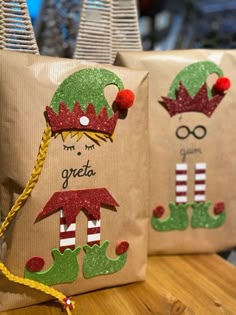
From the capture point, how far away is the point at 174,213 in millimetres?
804

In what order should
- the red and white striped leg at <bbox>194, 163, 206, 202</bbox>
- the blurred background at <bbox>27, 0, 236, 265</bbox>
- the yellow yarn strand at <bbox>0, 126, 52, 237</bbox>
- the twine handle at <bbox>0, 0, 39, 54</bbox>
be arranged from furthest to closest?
the blurred background at <bbox>27, 0, 236, 265</bbox> → the red and white striped leg at <bbox>194, 163, 206, 202</bbox> → the twine handle at <bbox>0, 0, 39, 54</bbox> → the yellow yarn strand at <bbox>0, 126, 52, 237</bbox>

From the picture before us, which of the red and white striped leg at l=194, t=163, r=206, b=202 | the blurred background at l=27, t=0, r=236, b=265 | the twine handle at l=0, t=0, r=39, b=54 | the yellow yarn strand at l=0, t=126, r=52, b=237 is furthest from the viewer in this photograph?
the blurred background at l=27, t=0, r=236, b=265

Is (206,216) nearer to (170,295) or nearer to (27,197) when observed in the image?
(170,295)

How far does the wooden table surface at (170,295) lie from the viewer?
634 mm

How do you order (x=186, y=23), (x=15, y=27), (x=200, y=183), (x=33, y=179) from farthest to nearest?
(x=186, y=23), (x=200, y=183), (x=15, y=27), (x=33, y=179)

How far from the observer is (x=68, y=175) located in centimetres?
63

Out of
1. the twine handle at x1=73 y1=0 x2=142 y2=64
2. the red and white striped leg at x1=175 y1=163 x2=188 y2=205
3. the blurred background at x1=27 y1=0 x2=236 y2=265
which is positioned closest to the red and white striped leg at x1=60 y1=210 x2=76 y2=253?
the red and white striped leg at x1=175 y1=163 x2=188 y2=205

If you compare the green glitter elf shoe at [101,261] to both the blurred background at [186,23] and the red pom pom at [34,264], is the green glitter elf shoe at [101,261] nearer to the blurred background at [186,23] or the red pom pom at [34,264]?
the red pom pom at [34,264]

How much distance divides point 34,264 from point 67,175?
0.47ft

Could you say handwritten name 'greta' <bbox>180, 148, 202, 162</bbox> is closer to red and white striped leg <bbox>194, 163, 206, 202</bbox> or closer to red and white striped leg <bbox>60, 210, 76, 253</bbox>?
red and white striped leg <bbox>194, 163, 206, 202</bbox>

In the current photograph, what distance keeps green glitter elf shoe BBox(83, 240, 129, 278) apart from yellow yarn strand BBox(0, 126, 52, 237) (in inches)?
5.2

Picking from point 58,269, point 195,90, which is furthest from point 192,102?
point 58,269

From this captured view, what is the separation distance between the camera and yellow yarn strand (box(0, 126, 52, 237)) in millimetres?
597

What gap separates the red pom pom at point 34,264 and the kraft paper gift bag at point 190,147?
0.82 ft
